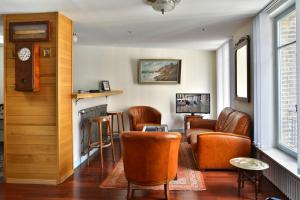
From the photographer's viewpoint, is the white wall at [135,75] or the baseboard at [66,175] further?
the white wall at [135,75]

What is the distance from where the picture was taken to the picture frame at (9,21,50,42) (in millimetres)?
3582

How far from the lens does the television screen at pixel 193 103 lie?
6766 millimetres

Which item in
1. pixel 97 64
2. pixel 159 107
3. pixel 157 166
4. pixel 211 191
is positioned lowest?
pixel 211 191

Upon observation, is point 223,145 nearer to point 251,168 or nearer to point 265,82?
point 251,168

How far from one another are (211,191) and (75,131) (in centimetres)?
233

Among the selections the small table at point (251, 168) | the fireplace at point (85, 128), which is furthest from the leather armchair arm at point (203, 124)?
the small table at point (251, 168)

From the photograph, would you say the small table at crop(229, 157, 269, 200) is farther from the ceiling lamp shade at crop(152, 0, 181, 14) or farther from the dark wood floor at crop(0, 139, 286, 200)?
the ceiling lamp shade at crop(152, 0, 181, 14)

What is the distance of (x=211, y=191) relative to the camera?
10.8 feet

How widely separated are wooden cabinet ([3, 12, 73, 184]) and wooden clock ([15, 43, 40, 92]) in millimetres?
111

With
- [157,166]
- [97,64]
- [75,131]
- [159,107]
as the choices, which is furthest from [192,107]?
[157,166]

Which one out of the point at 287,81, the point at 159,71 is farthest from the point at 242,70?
the point at 159,71

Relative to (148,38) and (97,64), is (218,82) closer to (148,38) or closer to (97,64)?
(148,38)

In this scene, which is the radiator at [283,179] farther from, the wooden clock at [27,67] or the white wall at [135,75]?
the white wall at [135,75]

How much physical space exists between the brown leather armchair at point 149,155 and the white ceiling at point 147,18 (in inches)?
66.2
